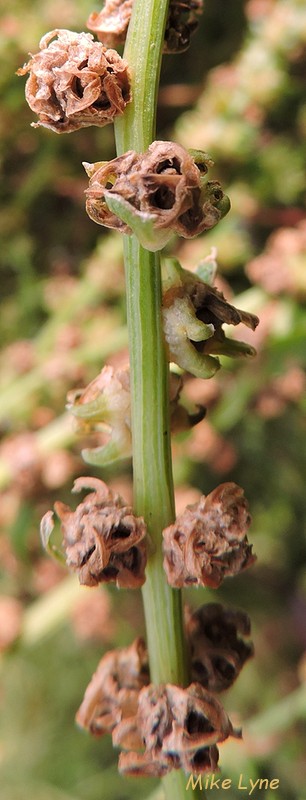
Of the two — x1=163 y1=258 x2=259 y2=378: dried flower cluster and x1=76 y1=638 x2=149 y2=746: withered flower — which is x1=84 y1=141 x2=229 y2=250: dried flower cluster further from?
x1=76 y1=638 x2=149 y2=746: withered flower

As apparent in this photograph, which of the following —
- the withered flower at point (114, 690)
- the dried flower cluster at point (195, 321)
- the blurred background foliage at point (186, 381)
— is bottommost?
the withered flower at point (114, 690)

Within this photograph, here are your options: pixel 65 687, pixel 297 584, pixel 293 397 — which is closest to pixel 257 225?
pixel 293 397

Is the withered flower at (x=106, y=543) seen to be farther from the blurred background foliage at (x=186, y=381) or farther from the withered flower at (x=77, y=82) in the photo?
the blurred background foliage at (x=186, y=381)

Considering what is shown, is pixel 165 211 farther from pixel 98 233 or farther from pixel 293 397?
pixel 98 233

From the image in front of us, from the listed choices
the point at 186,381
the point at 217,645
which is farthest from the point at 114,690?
the point at 186,381

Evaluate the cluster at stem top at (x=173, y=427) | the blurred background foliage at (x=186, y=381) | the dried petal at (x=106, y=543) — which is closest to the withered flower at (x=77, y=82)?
the cluster at stem top at (x=173, y=427)

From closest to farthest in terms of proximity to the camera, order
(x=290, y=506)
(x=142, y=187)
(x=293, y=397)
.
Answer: (x=142, y=187) → (x=293, y=397) → (x=290, y=506)

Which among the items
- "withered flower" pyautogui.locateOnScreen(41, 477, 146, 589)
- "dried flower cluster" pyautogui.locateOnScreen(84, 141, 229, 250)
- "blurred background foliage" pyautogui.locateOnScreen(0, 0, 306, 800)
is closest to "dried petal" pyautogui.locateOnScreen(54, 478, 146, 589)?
"withered flower" pyautogui.locateOnScreen(41, 477, 146, 589)
